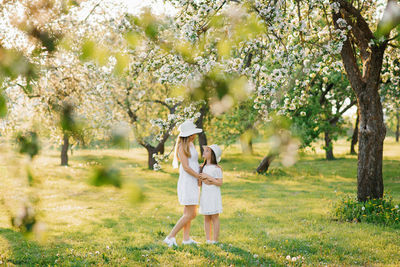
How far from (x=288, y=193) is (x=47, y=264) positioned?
1039cm

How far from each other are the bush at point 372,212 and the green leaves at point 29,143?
9.12 metres

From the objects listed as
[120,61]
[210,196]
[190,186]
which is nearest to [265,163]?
[210,196]

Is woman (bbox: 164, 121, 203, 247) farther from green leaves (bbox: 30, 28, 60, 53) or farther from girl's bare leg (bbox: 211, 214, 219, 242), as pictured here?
green leaves (bbox: 30, 28, 60, 53)

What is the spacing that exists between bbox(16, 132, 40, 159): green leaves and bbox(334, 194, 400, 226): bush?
9.12m

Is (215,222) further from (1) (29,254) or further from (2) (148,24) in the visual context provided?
(2) (148,24)

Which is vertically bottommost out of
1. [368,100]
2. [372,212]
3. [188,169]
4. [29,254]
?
[29,254]

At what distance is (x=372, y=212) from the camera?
886cm

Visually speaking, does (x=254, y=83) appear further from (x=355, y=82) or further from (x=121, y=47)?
(x=121, y=47)

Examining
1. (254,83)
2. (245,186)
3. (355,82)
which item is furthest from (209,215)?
(245,186)

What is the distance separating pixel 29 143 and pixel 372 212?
30.7 feet

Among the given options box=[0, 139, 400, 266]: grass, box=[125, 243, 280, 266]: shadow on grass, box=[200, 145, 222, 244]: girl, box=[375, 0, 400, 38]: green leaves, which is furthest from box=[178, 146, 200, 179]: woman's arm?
box=[375, 0, 400, 38]: green leaves

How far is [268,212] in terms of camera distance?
36.1 ft

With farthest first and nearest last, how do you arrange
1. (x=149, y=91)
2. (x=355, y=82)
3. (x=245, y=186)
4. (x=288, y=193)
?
1. (x=149, y=91)
2. (x=245, y=186)
3. (x=288, y=193)
4. (x=355, y=82)

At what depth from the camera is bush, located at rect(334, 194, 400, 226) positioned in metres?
8.60
